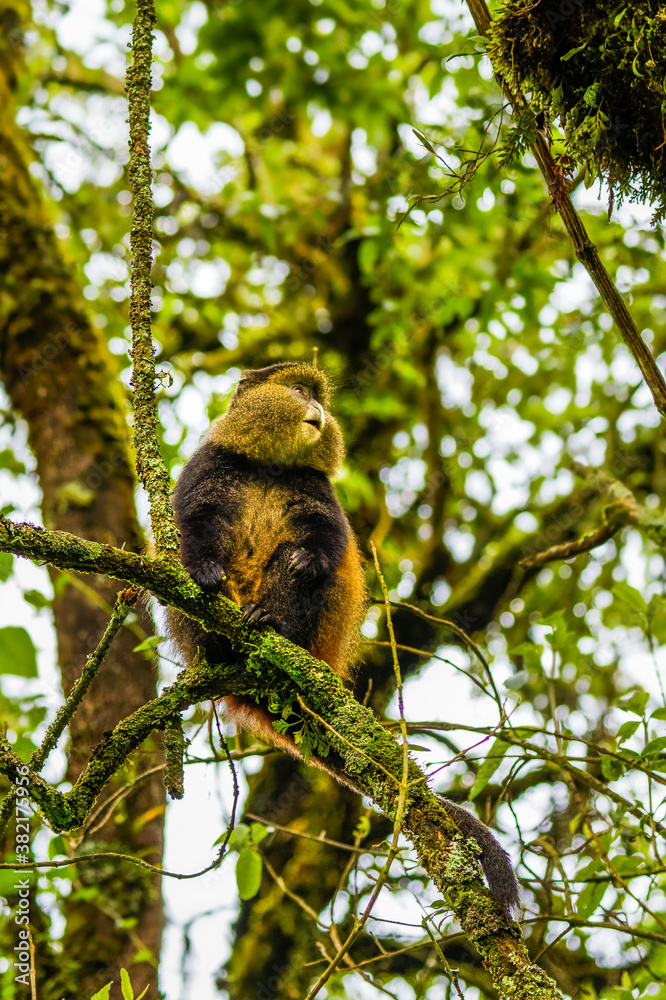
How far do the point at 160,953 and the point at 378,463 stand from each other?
164 inches

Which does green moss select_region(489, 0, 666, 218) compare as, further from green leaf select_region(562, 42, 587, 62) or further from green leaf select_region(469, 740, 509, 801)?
green leaf select_region(469, 740, 509, 801)

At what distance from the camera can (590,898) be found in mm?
3047

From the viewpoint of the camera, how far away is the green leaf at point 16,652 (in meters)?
3.64

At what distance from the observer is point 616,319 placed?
111 inches

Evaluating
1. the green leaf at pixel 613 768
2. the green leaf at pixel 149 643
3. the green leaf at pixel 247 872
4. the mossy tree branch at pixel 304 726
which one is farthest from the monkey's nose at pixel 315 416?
the green leaf at pixel 613 768

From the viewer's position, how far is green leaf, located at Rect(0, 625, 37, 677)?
3645 mm

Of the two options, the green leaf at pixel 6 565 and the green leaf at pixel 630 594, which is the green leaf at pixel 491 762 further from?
the green leaf at pixel 6 565

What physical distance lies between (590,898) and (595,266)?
218cm

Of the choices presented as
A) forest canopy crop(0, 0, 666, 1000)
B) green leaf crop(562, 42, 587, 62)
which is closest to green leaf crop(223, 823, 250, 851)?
forest canopy crop(0, 0, 666, 1000)

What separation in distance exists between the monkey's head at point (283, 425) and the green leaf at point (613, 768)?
7.55 feet

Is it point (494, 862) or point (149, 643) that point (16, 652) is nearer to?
point (149, 643)

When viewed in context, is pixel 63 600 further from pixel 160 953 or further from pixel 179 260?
pixel 179 260

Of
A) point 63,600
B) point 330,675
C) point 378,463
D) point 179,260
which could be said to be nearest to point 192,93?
point 179,260

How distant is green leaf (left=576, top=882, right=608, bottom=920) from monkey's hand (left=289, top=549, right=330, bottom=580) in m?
1.68
